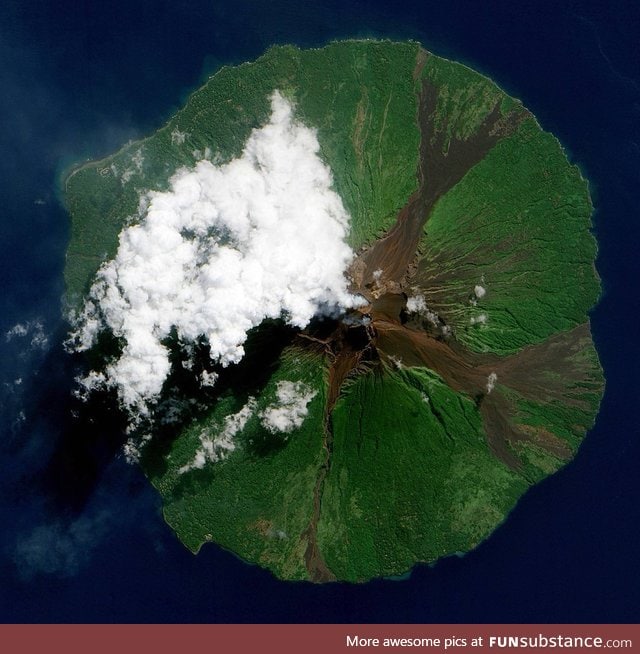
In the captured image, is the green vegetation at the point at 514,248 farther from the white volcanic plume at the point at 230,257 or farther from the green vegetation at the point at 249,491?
the green vegetation at the point at 249,491

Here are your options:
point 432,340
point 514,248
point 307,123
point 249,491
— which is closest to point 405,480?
point 432,340

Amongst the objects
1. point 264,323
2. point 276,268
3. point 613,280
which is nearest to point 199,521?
point 264,323

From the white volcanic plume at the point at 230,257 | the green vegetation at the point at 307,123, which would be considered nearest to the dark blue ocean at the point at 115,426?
→ the green vegetation at the point at 307,123

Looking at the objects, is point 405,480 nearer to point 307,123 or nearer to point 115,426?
point 115,426

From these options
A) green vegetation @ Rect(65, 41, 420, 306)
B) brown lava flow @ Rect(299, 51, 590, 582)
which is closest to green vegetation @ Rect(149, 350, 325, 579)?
brown lava flow @ Rect(299, 51, 590, 582)

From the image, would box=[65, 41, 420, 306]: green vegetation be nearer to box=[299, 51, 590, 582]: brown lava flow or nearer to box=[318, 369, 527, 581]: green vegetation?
box=[299, 51, 590, 582]: brown lava flow
